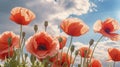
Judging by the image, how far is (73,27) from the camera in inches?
157

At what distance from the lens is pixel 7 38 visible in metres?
4.06

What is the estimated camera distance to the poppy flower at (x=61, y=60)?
13.2 ft

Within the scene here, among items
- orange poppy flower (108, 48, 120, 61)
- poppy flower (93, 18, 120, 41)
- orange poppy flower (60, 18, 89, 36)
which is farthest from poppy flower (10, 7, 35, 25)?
orange poppy flower (108, 48, 120, 61)

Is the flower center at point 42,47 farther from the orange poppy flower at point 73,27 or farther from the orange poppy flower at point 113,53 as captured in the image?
the orange poppy flower at point 113,53

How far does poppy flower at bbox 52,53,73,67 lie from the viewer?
4.03 meters

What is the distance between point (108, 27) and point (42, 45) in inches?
48.8

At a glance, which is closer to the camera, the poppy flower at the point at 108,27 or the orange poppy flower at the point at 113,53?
the poppy flower at the point at 108,27

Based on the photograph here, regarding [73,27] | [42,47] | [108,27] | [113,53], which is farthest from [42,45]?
[113,53]

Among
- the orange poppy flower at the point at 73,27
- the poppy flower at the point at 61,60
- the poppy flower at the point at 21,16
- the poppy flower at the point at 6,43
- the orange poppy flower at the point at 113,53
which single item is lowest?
the orange poppy flower at the point at 113,53

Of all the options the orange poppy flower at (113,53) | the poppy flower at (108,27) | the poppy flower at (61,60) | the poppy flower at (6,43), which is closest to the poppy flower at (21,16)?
the poppy flower at (6,43)

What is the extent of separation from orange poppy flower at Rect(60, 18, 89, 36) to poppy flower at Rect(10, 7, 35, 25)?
A: 1.21ft

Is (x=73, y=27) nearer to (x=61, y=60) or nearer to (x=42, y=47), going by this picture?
(x=61, y=60)

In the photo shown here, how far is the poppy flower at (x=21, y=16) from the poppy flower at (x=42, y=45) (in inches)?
17.3

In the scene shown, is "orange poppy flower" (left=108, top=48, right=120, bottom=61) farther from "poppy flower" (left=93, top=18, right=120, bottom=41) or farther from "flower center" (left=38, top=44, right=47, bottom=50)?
"flower center" (left=38, top=44, right=47, bottom=50)
